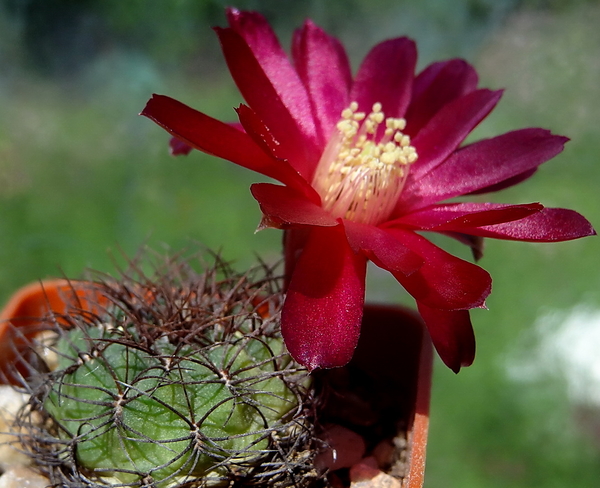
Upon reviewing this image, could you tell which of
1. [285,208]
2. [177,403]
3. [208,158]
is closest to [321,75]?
[285,208]

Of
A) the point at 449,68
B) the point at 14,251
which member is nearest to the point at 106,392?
the point at 449,68

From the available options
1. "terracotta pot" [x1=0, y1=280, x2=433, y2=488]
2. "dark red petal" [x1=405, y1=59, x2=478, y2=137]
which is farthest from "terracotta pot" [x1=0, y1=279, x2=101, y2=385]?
"dark red petal" [x1=405, y1=59, x2=478, y2=137]

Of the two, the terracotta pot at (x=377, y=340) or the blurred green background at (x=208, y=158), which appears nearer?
the terracotta pot at (x=377, y=340)

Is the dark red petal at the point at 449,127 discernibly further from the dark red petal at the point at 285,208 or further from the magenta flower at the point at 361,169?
the dark red petal at the point at 285,208

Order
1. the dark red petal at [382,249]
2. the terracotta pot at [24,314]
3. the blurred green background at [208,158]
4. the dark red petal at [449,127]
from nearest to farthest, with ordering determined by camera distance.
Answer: the dark red petal at [382,249] → the dark red petal at [449,127] → the terracotta pot at [24,314] → the blurred green background at [208,158]

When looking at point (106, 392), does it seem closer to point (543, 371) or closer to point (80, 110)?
point (543, 371)

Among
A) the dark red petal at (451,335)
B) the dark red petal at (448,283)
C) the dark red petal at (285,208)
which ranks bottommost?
the dark red petal at (451,335)

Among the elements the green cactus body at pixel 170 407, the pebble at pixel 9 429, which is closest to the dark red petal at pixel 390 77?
the green cactus body at pixel 170 407
